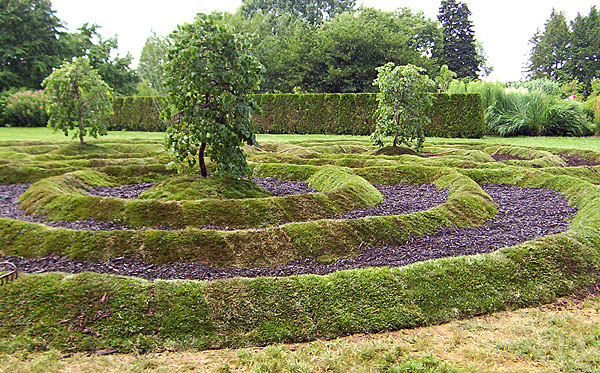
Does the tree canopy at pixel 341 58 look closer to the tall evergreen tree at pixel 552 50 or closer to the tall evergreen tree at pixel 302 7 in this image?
the tall evergreen tree at pixel 302 7

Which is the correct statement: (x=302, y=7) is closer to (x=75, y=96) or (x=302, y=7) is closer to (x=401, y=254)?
(x=75, y=96)

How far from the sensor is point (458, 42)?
2013 inches

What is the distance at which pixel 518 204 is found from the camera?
638 cm

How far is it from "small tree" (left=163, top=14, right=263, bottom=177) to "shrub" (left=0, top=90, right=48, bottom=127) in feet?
76.6

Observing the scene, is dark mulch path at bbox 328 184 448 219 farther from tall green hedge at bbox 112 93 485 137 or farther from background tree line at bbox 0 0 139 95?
background tree line at bbox 0 0 139 95

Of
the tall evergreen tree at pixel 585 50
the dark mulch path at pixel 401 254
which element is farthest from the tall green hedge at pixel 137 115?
the tall evergreen tree at pixel 585 50

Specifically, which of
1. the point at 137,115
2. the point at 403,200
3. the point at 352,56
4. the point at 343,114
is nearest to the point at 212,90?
the point at 403,200

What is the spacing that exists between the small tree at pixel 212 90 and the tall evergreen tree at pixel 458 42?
48.7 metres

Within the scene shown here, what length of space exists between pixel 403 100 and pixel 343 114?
11.1 metres

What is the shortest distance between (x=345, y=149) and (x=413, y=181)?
19.1ft

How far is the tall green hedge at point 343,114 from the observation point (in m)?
20.6

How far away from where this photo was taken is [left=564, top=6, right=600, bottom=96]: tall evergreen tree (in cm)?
5172

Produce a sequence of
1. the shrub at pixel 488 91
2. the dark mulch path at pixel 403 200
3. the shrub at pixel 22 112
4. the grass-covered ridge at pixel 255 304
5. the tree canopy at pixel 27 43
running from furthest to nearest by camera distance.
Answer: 1. the tree canopy at pixel 27 43
2. the shrub at pixel 22 112
3. the shrub at pixel 488 91
4. the dark mulch path at pixel 403 200
5. the grass-covered ridge at pixel 255 304

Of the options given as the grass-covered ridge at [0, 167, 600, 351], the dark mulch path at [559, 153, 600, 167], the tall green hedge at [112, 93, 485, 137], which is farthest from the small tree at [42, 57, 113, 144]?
the dark mulch path at [559, 153, 600, 167]
